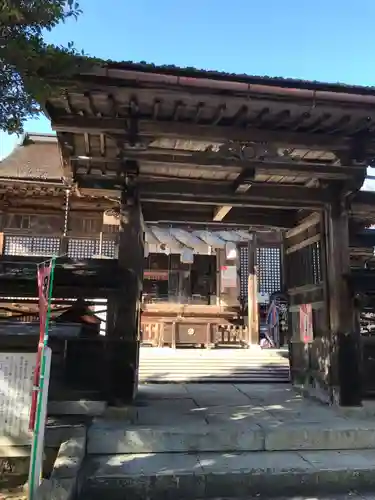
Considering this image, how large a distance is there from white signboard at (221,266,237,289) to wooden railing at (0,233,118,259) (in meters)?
5.69

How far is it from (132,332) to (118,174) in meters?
2.68

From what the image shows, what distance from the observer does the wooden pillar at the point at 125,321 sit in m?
6.48

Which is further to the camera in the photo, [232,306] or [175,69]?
[232,306]

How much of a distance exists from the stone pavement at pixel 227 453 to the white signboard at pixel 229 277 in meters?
12.1

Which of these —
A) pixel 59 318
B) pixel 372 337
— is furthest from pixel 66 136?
pixel 372 337

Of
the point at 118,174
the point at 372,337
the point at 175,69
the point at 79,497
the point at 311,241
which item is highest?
the point at 175,69

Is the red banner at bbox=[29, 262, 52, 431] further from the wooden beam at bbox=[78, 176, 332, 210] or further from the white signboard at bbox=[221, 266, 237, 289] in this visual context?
the white signboard at bbox=[221, 266, 237, 289]

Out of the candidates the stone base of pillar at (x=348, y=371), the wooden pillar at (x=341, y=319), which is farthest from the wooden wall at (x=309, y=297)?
the stone base of pillar at (x=348, y=371)

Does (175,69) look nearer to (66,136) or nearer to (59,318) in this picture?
(66,136)

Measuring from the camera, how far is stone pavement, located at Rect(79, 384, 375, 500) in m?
4.71

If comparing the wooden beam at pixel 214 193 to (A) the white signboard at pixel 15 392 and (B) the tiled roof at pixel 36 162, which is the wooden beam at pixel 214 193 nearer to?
(A) the white signboard at pixel 15 392

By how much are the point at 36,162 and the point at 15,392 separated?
12499 millimetres

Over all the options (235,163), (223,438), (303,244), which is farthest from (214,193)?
(223,438)

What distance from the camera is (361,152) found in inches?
270
